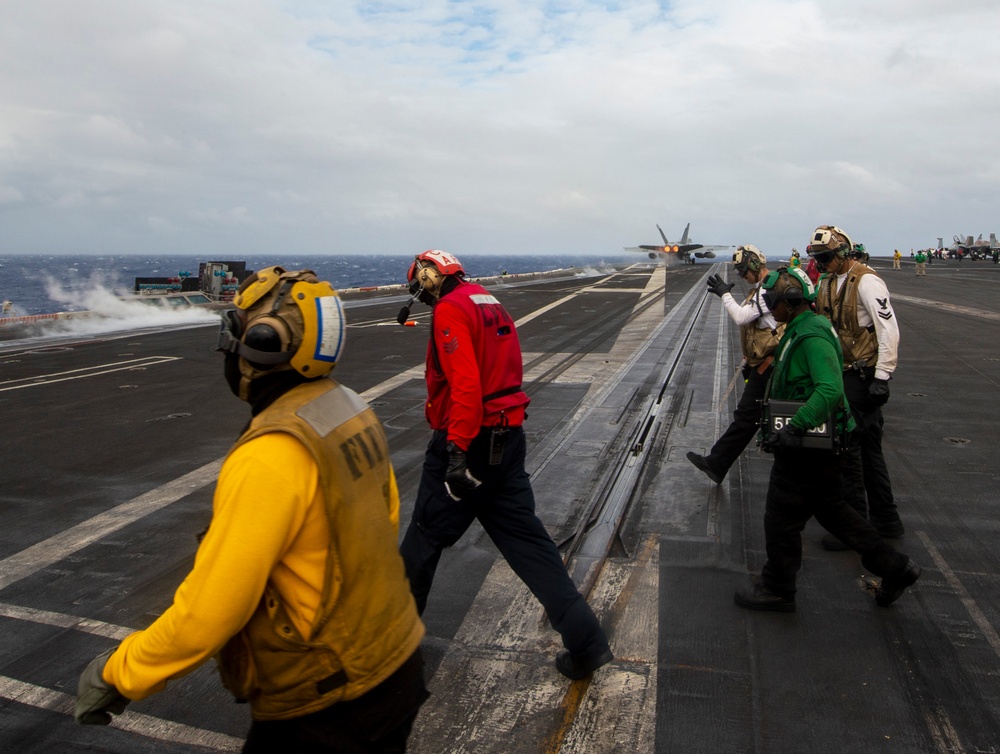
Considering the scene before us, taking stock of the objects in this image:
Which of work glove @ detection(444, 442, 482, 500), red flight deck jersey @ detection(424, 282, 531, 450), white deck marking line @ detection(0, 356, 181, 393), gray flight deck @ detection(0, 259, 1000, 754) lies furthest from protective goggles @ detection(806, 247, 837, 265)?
white deck marking line @ detection(0, 356, 181, 393)

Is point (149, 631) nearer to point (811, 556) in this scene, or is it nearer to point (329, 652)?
point (329, 652)

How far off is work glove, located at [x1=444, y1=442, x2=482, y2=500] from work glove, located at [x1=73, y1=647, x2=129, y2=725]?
1857 millimetres

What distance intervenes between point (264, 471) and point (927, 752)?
118 inches

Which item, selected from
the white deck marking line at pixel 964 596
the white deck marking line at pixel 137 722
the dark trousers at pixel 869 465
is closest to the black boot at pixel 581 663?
the white deck marking line at pixel 137 722

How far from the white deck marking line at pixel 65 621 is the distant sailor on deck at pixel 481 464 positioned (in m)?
1.71

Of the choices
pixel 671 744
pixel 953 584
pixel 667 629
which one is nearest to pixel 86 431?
pixel 667 629

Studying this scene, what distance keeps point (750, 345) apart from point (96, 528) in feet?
17.3

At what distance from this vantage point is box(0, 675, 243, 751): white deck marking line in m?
3.31

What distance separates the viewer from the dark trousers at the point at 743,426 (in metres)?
6.43

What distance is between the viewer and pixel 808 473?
442cm

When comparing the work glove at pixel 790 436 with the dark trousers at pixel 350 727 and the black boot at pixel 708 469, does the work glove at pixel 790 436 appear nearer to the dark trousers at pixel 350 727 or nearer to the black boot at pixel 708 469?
the black boot at pixel 708 469

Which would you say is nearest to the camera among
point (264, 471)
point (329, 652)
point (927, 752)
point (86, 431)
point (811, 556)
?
point (264, 471)

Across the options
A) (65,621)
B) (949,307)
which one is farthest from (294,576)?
(949,307)

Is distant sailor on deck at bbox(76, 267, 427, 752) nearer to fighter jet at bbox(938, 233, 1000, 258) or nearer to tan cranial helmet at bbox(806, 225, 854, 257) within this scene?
tan cranial helmet at bbox(806, 225, 854, 257)
